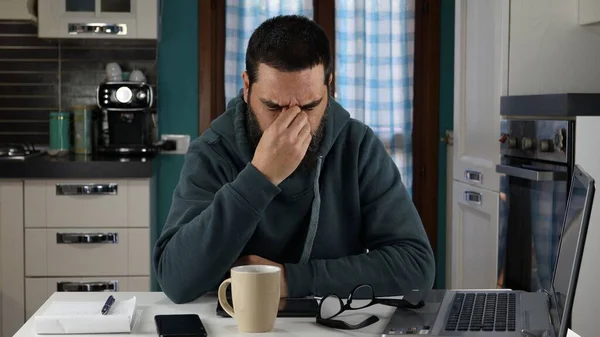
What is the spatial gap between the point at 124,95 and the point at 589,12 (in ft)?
6.97

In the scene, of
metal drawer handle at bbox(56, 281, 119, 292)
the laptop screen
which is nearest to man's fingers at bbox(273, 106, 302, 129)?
the laptop screen

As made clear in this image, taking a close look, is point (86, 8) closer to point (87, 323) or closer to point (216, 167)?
point (216, 167)

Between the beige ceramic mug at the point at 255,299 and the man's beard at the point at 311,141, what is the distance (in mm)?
544

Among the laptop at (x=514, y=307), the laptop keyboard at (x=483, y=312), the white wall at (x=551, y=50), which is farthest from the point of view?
the white wall at (x=551, y=50)

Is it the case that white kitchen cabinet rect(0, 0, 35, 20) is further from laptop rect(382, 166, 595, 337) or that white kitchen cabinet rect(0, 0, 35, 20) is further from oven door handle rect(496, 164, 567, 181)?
laptop rect(382, 166, 595, 337)

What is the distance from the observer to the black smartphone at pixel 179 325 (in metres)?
1.37

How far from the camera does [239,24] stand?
443cm

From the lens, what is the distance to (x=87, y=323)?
138 centimetres

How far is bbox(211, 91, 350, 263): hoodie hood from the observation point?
192 centimetres

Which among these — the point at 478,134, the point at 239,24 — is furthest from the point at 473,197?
the point at 239,24

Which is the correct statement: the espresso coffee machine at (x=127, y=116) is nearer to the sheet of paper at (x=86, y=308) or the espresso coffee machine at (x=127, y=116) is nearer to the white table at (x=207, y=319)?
the white table at (x=207, y=319)

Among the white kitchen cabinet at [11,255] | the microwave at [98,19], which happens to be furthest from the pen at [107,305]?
the microwave at [98,19]

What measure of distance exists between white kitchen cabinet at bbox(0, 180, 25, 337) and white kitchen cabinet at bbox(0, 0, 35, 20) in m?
0.76

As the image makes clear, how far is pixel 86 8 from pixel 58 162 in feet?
2.53
